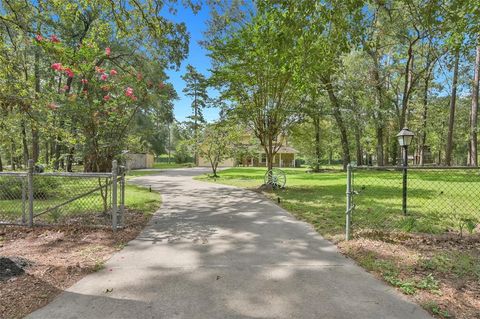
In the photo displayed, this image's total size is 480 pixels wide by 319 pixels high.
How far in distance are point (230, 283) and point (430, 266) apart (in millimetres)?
2550

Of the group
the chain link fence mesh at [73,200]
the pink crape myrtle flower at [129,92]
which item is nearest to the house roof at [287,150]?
the chain link fence mesh at [73,200]

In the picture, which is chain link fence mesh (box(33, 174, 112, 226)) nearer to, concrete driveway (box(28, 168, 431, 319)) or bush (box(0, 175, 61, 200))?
bush (box(0, 175, 61, 200))

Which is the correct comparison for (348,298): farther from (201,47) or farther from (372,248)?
(201,47)

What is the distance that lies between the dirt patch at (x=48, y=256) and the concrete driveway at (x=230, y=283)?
7.9 inches

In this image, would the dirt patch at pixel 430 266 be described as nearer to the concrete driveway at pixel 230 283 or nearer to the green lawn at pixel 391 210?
the concrete driveway at pixel 230 283

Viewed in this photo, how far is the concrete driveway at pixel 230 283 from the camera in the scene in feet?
8.62

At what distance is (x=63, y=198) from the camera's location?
26.3 ft

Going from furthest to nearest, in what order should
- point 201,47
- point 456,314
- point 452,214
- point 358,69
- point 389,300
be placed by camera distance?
point 358,69 < point 201,47 < point 452,214 < point 389,300 < point 456,314

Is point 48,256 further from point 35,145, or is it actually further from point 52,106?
point 35,145

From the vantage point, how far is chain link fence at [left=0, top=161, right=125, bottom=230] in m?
5.39

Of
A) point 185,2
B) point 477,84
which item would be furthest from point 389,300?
point 477,84

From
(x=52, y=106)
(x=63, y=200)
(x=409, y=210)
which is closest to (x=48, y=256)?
(x=52, y=106)

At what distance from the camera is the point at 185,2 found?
18.7ft

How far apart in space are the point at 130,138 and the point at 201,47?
730cm
